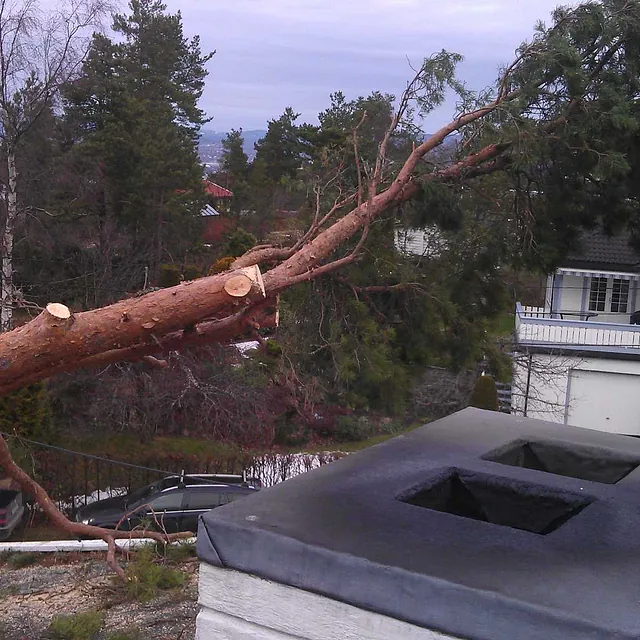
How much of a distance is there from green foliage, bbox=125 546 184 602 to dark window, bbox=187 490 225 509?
2407 mm

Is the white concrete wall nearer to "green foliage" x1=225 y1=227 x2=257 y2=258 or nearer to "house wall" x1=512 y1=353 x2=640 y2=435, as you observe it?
"house wall" x1=512 y1=353 x2=640 y2=435

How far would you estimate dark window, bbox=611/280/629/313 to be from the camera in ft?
52.7

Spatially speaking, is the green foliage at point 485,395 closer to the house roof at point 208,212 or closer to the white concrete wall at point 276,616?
the house roof at point 208,212

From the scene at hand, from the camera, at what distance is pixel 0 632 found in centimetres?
566

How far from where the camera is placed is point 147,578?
6371 mm

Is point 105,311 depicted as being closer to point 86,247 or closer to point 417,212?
point 417,212

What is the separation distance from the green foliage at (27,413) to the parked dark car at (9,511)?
109cm

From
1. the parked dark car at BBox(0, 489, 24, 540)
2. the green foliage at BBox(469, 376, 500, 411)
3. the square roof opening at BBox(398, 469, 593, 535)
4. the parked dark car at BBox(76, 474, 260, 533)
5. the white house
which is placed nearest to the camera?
the square roof opening at BBox(398, 469, 593, 535)

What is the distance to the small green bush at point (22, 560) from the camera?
7906 millimetres

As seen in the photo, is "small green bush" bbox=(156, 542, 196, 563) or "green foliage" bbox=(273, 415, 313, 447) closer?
"small green bush" bbox=(156, 542, 196, 563)

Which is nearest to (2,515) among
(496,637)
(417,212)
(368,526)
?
(417,212)

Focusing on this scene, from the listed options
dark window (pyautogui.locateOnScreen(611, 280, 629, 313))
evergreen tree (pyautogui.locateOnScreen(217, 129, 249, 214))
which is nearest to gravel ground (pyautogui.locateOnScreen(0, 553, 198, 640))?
dark window (pyautogui.locateOnScreen(611, 280, 629, 313))

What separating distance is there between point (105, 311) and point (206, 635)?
2092 millimetres

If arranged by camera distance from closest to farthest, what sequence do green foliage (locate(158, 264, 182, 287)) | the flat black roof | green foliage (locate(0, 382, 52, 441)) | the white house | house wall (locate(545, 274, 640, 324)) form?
the flat black roof
green foliage (locate(0, 382, 52, 441))
green foliage (locate(158, 264, 182, 287))
the white house
house wall (locate(545, 274, 640, 324))
